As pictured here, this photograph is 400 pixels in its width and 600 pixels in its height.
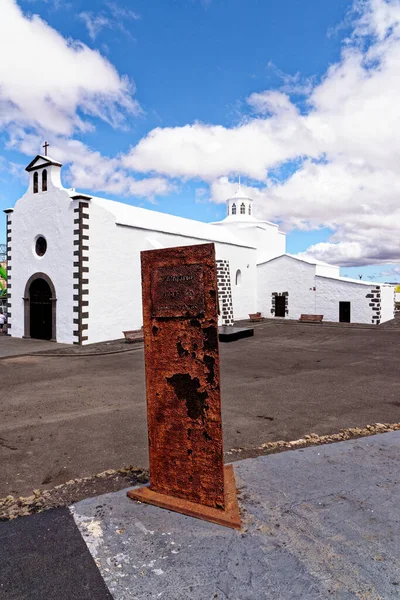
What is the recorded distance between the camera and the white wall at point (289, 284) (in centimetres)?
2525

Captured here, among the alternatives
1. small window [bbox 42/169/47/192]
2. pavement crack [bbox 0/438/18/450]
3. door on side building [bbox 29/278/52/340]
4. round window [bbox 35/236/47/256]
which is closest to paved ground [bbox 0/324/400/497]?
pavement crack [bbox 0/438/18/450]

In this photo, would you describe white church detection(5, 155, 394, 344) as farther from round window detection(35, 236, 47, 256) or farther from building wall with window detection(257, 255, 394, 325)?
building wall with window detection(257, 255, 394, 325)

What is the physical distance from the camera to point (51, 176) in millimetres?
16062

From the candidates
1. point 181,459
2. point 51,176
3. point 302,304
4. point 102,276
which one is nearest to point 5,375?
point 102,276

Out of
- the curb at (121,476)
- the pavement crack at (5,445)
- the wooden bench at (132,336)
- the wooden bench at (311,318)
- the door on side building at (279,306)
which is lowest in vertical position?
the pavement crack at (5,445)

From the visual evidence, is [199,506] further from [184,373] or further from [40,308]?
[40,308]

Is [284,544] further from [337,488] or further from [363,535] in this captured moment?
[337,488]

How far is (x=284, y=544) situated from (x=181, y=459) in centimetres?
103

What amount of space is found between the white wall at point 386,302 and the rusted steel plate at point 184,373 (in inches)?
898

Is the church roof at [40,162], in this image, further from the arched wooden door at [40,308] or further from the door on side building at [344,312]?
the door on side building at [344,312]

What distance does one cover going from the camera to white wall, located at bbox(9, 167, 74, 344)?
15378mm

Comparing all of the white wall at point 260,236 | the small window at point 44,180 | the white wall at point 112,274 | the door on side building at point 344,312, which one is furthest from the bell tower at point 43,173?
the door on side building at point 344,312

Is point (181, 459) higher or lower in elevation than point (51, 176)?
lower

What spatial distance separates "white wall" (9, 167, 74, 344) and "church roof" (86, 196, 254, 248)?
1562 millimetres
